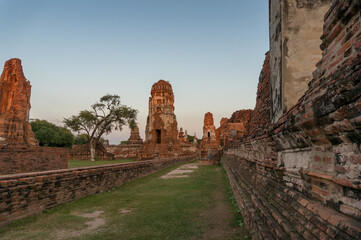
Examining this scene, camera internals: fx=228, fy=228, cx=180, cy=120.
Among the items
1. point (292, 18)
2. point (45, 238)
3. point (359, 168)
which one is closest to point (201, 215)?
point (45, 238)

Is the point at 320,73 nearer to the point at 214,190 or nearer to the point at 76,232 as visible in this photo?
the point at 76,232

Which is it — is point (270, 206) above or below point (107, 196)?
above

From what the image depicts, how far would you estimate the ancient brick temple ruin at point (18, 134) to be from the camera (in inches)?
450

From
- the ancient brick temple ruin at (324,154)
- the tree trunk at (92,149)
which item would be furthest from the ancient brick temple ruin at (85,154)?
the ancient brick temple ruin at (324,154)

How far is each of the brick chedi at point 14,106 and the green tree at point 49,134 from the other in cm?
2307

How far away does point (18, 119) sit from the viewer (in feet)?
43.7

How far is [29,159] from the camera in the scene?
12305 millimetres

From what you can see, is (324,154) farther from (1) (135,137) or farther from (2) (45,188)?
(1) (135,137)

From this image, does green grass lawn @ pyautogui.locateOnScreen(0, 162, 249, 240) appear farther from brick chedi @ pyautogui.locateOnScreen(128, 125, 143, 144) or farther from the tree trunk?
brick chedi @ pyautogui.locateOnScreen(128, 125, 143, 144)

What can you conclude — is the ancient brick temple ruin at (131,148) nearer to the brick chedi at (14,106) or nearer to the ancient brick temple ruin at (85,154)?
Result: the ancient brick temple ruin at (85,154)

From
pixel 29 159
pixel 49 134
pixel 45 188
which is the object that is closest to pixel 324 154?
pixel 45 188

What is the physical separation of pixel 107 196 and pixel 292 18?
21.1 ft

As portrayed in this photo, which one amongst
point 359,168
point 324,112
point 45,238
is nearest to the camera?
point 359,168

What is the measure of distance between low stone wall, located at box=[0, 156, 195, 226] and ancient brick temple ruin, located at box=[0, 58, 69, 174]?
6552mm
